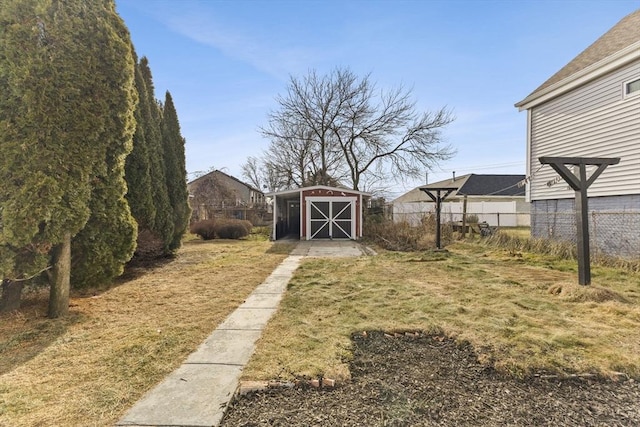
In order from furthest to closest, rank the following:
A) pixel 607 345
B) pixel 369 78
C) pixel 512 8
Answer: pixel 369 78 < pixel 512 8 < pixel 607 345

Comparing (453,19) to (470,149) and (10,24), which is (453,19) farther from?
(470,149)

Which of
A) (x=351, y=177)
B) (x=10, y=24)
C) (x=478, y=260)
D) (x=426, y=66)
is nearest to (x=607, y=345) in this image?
(x=478, y=260)

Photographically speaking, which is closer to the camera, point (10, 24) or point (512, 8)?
point (10, 24)

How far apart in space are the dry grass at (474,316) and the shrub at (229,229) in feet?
29.2

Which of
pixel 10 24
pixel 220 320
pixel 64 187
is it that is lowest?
pixel 220 320

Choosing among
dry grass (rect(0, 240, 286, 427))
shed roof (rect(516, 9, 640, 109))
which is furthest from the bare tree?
dry grass (rect(0, 240, 286, 427))

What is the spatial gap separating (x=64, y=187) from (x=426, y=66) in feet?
34.4

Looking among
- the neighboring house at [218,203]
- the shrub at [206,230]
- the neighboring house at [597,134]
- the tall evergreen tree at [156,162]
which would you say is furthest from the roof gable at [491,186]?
the tall evergreen tree at [156,162]

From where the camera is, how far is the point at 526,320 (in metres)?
3.88

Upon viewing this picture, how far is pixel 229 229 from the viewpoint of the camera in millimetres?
15289

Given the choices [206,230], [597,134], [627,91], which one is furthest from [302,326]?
[206,230]

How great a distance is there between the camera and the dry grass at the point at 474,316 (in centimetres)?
278

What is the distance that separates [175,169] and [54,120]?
572 cm

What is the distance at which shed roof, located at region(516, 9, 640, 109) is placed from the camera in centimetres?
784
